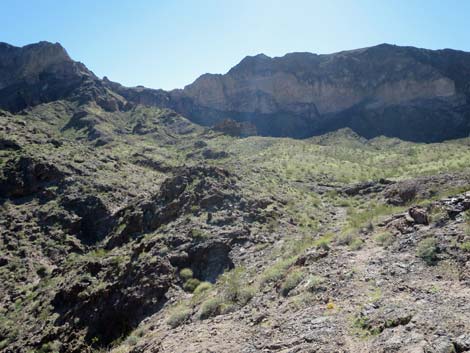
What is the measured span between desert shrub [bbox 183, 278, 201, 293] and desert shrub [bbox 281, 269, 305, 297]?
4987 mm

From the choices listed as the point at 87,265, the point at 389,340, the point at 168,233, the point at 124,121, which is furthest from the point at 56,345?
the point at 124,121

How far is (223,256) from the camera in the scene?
50.9 ft

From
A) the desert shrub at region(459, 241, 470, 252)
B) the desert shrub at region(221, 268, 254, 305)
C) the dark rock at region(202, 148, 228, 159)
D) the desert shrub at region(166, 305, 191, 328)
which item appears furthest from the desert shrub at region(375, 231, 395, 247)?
the dark rock at region(202, 148, 228, 159)

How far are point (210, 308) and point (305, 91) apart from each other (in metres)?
99.9

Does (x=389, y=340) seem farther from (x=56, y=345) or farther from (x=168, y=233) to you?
(x=168, y=233)

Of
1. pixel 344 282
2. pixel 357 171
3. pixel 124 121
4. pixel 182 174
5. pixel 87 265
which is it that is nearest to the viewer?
pixel 344 282

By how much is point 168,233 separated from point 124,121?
6875 centimetres

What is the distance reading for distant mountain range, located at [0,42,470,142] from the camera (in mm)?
83213

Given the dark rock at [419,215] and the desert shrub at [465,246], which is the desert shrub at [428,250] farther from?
the dark rock at [419,215]

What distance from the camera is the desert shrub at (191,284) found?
45.0ft

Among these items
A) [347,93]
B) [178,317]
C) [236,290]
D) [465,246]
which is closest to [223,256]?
[236,290]

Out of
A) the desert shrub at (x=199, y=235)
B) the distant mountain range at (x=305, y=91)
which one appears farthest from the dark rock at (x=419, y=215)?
the distant mountain range at (x=305, y=91)

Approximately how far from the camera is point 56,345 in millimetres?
13375

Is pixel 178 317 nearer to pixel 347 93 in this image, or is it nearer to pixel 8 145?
pixel 8 145
